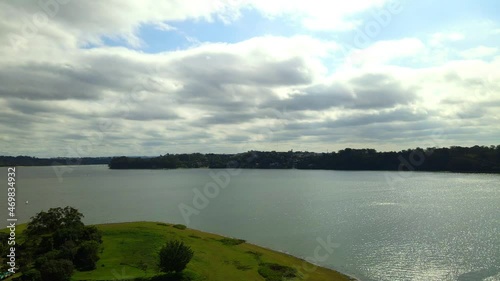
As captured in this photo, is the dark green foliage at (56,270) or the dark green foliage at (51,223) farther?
the dark green foliage at (51,223)

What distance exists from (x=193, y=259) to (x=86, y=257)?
1518 centimetres

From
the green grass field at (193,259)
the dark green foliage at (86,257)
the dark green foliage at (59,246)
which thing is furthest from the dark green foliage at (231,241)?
the dark green foliage at (86,257)

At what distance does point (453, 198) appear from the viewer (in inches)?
5492

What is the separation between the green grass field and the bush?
3.80ft

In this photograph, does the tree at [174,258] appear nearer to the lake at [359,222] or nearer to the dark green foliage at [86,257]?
the dark green foliage at [86,257]

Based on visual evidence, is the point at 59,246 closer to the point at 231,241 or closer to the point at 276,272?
the point at 231,241

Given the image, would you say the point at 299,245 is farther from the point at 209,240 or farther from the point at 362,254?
the point at 209,240

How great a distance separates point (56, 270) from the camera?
45.0 m

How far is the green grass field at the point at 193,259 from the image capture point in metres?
51.5

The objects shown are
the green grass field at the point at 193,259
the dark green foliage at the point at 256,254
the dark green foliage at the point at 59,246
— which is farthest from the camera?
the dark green foliage at the point at 256,254

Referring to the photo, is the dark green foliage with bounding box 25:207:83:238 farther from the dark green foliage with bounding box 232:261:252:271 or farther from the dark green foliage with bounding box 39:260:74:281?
the dark green foliage with bounding box 232:261:252:271

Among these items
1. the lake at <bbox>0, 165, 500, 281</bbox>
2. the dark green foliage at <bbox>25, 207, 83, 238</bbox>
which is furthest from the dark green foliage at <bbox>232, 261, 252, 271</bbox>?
the dark green foliage at <bbox>25, 207, 83, 238</bbox>

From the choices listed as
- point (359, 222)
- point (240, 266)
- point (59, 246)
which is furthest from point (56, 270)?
point (359, 222)

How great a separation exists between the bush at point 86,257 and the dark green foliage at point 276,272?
23624 millimetres
